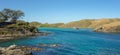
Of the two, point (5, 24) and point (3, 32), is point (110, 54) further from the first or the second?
point (5, 24)

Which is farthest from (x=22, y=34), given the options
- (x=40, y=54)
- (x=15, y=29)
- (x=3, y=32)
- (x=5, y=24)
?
(x=40, y=54)

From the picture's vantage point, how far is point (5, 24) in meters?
183

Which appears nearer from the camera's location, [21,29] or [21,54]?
[21,54]

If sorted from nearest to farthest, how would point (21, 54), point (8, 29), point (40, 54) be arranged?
point (21, 54)
point (40, 54)
point (8, 29)

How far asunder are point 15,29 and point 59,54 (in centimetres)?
9570

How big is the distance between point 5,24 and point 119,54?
12809cm

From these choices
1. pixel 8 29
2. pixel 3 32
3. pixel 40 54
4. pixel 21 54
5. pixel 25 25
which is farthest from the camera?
pixel 25 25

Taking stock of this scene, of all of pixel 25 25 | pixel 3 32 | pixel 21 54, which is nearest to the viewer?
pixel 21 54

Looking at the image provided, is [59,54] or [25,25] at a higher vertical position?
[25,25]

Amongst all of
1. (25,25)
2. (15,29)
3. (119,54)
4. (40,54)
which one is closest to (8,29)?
(15,29)

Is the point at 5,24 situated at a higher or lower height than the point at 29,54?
higher

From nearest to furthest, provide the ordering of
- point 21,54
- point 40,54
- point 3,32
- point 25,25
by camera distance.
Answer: point 21,54 → point 40,54 → point 3,32 → point 25,25

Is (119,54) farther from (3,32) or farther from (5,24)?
(5,24)

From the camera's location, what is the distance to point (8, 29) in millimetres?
160125
